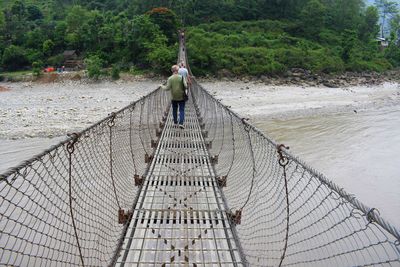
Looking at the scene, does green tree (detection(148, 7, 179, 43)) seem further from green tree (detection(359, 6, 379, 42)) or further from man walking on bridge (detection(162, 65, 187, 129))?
green tree (detection(359, 6, 379, 42))

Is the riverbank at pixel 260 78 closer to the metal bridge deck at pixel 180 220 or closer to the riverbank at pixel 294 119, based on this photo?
the riverbank at pixel 294 119

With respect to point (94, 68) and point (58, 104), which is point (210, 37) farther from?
point (58, 104)

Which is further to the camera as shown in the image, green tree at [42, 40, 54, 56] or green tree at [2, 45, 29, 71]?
green tree at [42, 40, 54, 56]

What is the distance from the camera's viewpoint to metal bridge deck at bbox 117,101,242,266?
2.38m

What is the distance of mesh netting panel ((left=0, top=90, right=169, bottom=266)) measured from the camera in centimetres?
205

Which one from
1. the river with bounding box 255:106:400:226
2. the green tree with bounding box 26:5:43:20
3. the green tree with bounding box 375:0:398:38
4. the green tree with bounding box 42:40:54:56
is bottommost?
the river with bounding box 255:106:400:226

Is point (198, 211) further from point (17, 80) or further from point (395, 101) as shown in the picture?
point (17, 80)

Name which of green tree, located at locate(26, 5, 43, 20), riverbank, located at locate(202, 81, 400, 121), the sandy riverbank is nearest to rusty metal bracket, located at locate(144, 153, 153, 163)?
the sandy riverbank

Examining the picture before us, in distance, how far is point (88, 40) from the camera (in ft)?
83.4

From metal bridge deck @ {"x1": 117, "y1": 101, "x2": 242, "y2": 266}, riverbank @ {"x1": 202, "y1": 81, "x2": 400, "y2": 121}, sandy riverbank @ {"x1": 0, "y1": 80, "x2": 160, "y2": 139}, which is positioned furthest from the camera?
riverbank @ {"x1": 202, "y1": 81, "x2": 400, "y2": 121}

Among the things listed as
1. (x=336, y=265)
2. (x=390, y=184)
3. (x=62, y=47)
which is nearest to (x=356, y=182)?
(x=390, y=184)

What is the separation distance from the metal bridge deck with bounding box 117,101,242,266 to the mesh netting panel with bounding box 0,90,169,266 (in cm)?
15

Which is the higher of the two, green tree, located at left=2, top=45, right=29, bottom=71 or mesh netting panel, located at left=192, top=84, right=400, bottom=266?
green tree, located at left=2, top=45, right=29, bottom=71

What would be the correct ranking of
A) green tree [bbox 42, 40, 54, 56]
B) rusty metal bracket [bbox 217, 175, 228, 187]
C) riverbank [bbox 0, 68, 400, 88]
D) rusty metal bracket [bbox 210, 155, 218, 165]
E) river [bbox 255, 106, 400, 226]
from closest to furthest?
rusty metal bracket [bbox 217, 175, 228, 187] → rusty metal bracket [bbox 210, 155, 218, 165] → river [bbox 255, 106, 400, 226] → riverbank [bbox 0, 68, 400, 88] → green tree [bbox 42, 40, 54, 56]
